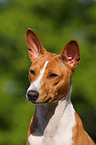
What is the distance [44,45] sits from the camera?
24.6 meters

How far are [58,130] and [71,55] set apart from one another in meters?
1.45

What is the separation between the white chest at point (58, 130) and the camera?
6047 millimetres

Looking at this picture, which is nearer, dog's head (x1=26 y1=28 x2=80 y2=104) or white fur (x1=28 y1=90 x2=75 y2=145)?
dog's head (x1=26 y1=28 x2=80 y2=104)

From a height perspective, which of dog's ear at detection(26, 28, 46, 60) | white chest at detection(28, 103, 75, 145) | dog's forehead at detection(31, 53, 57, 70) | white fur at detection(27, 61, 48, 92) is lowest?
white chest at detection(28, 103, 75, 145)

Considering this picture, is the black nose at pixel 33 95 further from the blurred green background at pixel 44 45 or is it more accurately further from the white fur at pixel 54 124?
the blurred green background at pixel 44 45

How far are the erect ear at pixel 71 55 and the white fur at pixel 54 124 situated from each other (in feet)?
2.17

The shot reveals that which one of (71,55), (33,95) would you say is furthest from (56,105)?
(71,55)

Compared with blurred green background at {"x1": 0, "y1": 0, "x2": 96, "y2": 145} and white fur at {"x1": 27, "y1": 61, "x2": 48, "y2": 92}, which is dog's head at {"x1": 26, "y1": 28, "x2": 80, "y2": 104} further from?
blurred green background at {"x1": 0, "y1": 0, "x2": 96, "y2": 145}

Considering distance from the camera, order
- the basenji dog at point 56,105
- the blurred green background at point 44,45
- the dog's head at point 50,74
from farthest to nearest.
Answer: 1. the blurred green background at point 44,45
2. the basenji dog at point 56,105
3. the dog's head at point 50,74

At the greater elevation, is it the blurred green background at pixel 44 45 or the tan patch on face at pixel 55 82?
the tan patch on face at pixel 55 82

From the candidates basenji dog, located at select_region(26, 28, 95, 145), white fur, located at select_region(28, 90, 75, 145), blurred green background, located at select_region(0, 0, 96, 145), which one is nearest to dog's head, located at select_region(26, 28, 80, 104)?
basenji dog, located at select_region(26, 28, 95, 145)

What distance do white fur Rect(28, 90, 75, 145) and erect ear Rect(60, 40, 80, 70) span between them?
0.66 metres

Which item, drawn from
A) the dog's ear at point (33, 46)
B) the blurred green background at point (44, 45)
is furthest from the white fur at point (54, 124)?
the blurred green background at point (44, 45)

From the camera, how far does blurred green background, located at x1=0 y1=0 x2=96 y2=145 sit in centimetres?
2275
